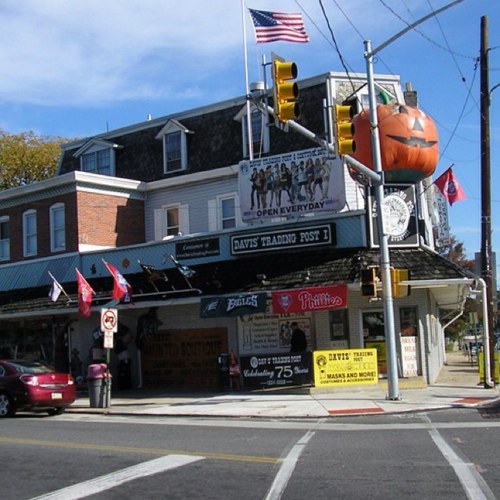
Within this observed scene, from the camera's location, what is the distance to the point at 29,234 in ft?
93.4

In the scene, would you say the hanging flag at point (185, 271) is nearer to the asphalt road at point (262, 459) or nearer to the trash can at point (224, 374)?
the trash can at point (224, 374)

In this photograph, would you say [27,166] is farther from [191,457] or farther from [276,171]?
[191,457]

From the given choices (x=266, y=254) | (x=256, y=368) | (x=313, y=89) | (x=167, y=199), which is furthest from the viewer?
(x=167, y=199)

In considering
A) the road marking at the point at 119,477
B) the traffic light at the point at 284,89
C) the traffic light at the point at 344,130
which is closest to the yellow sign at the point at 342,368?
the traffic light at the point at 344,130

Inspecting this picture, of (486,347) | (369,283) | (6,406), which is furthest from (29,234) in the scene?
(486,347)

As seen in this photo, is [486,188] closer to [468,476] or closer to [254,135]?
[254,135]

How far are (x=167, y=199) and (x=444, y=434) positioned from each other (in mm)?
18589

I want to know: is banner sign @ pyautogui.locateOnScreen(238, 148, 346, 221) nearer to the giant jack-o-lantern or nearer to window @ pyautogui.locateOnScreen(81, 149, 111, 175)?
the giant jack-o-lantern

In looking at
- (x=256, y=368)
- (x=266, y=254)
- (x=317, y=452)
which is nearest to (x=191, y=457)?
(x=317, y=452)

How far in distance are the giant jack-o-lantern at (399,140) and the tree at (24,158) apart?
108 ft

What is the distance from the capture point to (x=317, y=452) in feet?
33.6

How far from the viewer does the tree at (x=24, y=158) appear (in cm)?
4866

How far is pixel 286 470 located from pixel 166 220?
20.3 meters

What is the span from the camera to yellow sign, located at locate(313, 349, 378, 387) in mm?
19766
